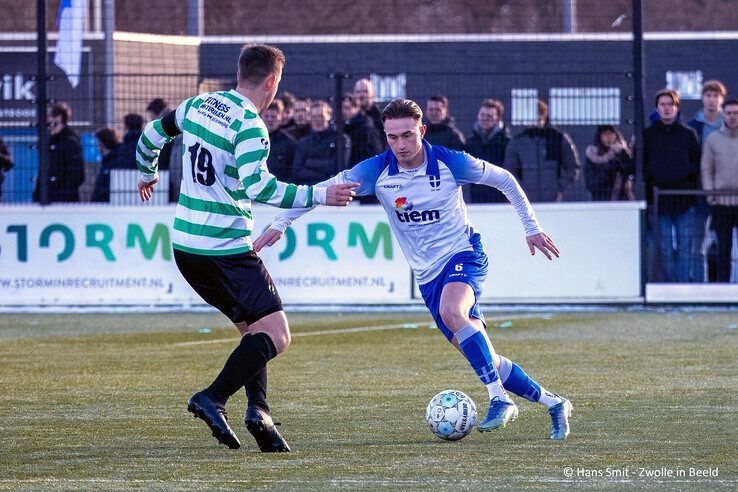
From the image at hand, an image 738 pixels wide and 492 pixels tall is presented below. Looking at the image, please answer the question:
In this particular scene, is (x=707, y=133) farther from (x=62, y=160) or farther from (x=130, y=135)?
(x=62, y=160)

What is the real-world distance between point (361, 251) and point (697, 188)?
356cm

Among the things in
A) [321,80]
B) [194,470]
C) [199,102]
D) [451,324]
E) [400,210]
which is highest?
[321,80]

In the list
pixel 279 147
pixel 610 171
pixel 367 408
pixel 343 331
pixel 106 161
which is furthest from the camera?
pixel 106 161

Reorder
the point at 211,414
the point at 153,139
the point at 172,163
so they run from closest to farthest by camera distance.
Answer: the point at 211,414, the point at 153,139, the point at 172,163

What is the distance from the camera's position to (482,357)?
7227mm

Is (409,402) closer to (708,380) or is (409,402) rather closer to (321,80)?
(708,380)

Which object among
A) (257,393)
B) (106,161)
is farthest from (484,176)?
(106,161)

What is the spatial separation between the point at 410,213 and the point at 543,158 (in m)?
7.77

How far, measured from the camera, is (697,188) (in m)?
15.2

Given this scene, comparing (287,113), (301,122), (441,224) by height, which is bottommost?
(441,224)

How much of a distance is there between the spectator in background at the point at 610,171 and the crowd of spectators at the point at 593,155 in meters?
0.01

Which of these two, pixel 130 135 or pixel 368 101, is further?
pixel 130 135

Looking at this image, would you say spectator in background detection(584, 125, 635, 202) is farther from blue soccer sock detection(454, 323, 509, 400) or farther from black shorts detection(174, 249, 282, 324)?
black shorts detection(174, 249, 282, 324)

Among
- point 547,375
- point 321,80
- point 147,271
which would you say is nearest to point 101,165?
point 147,271
